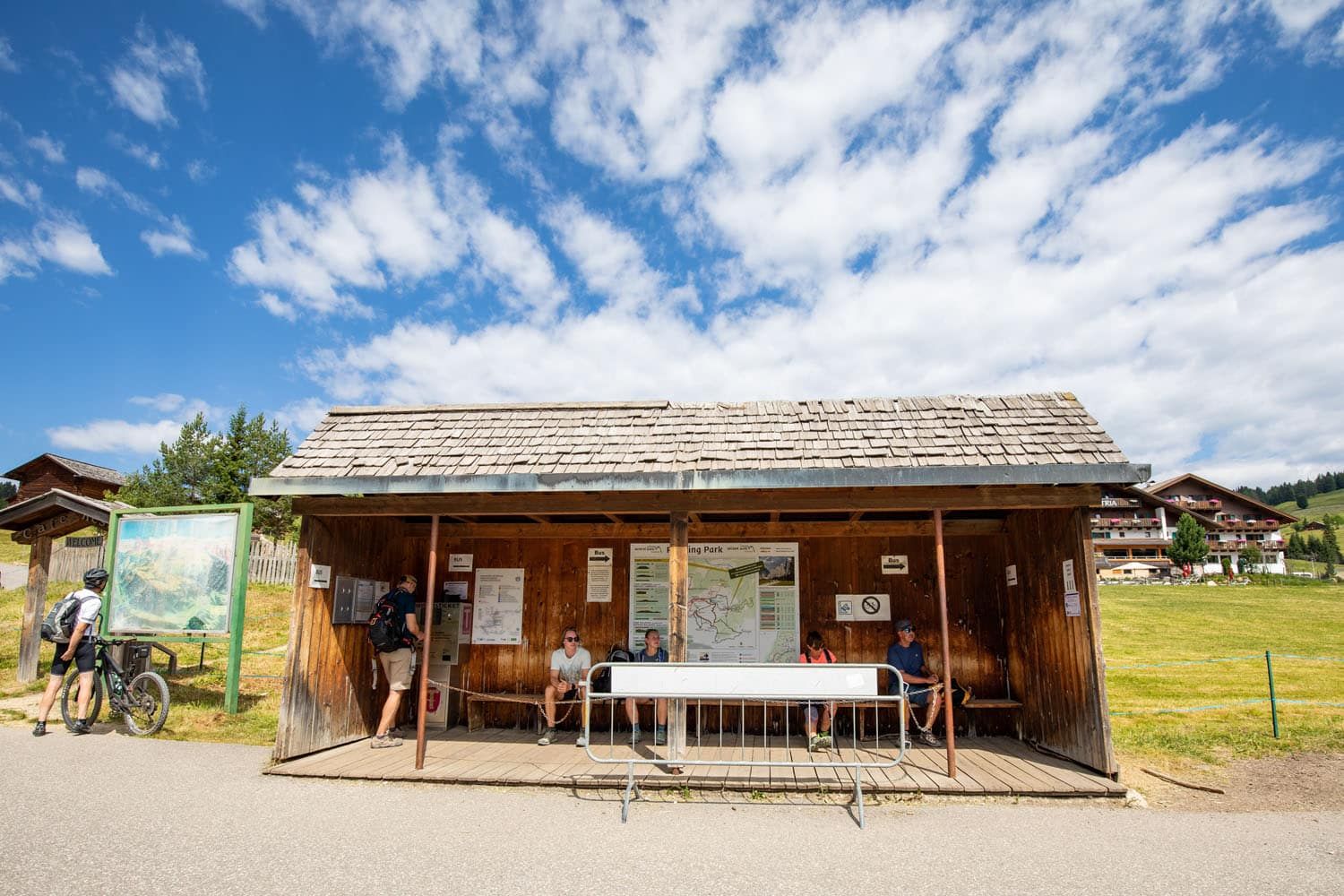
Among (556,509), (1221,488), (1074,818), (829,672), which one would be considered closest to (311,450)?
(556,509)

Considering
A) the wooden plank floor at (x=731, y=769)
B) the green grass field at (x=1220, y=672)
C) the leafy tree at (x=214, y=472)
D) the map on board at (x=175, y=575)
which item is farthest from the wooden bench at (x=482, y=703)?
the leafy tree at (x=214, y=472)

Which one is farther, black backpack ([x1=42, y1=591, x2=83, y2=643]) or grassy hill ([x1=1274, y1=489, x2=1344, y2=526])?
grassy hill ([x1=1274, y1=489, x2=1344, y2=526])

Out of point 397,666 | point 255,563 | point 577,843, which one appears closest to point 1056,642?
point 577,843

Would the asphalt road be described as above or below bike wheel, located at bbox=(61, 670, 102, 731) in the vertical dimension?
below

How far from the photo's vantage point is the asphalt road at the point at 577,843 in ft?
15.4

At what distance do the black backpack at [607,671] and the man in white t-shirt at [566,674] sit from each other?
7.4 inches

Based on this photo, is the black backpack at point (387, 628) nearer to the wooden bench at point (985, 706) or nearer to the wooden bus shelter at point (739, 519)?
the wooden bus shelter at point (739, 519)

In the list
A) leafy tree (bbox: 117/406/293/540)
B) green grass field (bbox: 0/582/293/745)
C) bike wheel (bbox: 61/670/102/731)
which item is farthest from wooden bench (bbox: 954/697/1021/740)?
leafy tree (bbox: 117/406/293/540)

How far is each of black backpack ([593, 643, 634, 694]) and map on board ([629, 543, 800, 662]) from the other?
34cm

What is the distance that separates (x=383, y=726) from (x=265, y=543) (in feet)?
50.2

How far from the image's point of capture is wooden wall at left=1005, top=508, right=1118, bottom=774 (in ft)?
23.1

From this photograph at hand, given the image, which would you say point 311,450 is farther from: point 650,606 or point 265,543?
point 265,543

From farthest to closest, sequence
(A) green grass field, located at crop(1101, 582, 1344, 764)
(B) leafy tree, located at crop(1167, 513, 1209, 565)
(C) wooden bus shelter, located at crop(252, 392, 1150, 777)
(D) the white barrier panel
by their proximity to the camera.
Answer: (B) leafy tree, located at crop(1167, 513, 1209, 565) → (A) green grass field, located at crop(1101, 582, 1344, 764) → (C) wooden bus shelter, located at crop(252, 392, 1150, 777) → (D) the white barrier panel

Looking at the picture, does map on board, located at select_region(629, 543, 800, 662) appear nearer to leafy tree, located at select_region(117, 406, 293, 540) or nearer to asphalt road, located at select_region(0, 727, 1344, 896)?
asphalt road, located at select_region(0, 727, 1344, 896)
